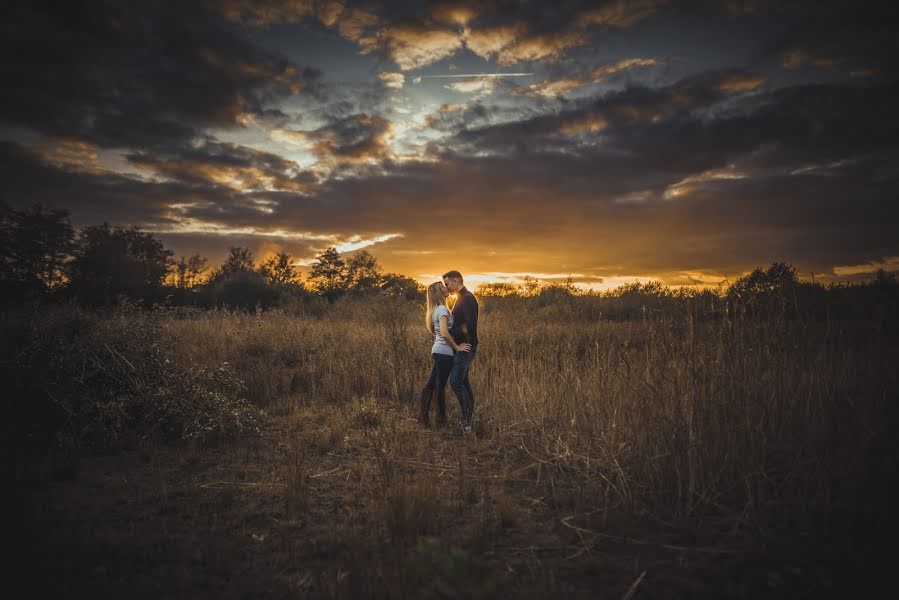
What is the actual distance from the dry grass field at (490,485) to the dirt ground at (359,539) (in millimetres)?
20

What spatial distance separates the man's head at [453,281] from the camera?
21.8 feet

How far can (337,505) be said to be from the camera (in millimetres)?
4004

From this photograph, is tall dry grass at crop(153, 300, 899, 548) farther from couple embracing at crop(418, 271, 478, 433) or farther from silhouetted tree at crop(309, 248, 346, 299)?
silhouetted tree at crop(309, 248, 346, 299)

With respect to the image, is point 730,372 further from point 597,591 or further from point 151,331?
point 151,331

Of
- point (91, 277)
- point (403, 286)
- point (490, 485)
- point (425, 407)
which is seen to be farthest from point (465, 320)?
point (91, 277)

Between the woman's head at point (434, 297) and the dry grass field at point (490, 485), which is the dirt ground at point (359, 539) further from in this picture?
the woman's head at point (434, 297)

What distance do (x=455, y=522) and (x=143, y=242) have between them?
7373 cm

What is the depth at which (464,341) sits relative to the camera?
21.5 ft

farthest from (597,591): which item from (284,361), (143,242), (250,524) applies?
(143,242)

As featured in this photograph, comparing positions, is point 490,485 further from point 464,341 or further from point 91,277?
point 91,277

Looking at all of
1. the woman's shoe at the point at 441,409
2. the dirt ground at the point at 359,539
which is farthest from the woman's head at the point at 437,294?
the dirt ground at the point at 359,539

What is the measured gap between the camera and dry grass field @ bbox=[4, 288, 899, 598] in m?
2.62

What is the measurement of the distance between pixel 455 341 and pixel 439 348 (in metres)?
0.29

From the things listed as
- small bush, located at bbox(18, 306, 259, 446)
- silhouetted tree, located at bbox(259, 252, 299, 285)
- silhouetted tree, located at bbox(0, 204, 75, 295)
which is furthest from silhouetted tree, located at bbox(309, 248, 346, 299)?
small bush, located at bbox(18, 306, 259, 446)
